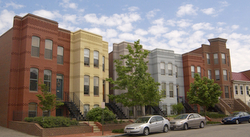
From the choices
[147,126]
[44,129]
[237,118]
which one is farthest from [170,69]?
[44,129]

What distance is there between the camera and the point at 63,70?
25344mm

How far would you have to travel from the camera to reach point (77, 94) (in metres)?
25.1

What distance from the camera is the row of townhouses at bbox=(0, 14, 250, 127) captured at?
2150 cm

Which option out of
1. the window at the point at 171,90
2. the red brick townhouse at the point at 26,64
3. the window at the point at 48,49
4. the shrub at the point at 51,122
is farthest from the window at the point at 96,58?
the window at the point at 171,90

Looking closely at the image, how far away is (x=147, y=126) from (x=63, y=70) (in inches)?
490

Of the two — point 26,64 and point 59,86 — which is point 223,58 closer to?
point 59,86

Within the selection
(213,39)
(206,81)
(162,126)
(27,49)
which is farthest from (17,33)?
(213,39)

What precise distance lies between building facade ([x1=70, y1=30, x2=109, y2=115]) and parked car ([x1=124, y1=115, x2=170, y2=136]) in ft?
28.4

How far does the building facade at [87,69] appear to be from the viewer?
25.2 metres

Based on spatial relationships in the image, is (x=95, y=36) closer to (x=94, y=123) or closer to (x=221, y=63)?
(x=94, y=123)

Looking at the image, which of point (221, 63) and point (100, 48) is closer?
point (100, 48)

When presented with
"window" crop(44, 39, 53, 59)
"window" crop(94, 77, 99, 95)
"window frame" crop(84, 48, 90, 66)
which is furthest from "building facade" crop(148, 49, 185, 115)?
"window" crop(44, 39, 53, 59)

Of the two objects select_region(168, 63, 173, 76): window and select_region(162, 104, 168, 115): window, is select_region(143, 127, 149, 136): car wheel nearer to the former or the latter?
select_region(162, 104, 168, 115): window

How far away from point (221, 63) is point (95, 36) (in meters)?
24.5
